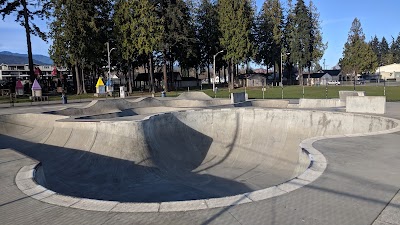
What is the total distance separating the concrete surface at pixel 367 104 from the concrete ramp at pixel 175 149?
1.88 metres

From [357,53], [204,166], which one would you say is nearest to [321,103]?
[204,166]

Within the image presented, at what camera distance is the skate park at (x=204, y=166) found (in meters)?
4.84

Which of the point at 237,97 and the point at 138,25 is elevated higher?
the point at 138,25

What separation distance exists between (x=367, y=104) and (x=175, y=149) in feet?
34.1

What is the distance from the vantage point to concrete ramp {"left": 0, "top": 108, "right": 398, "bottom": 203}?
9.96 metres

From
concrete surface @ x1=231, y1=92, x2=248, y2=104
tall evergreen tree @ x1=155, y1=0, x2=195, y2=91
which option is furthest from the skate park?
tall evergreen tree @ x1=155, y1=0, x2=195, y2=91

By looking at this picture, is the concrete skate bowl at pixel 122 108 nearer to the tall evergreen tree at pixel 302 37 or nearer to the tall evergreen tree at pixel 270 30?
the tall evergreen tree at pixel 270 30

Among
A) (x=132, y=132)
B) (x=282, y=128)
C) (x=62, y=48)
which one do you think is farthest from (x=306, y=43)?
(x=132, y=132)

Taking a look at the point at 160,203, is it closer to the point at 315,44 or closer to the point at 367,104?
the point at 367,104

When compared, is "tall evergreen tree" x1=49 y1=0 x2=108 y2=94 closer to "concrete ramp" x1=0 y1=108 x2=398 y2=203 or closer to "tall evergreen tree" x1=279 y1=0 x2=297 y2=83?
"concrete ramp" x1=0 y1=108 x2=398 y2=203

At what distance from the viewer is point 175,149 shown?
1464 cm

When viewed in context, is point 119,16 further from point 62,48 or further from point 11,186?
point 11,186

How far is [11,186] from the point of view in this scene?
6.37m

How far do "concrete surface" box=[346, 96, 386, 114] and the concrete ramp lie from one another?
6.18 feet
